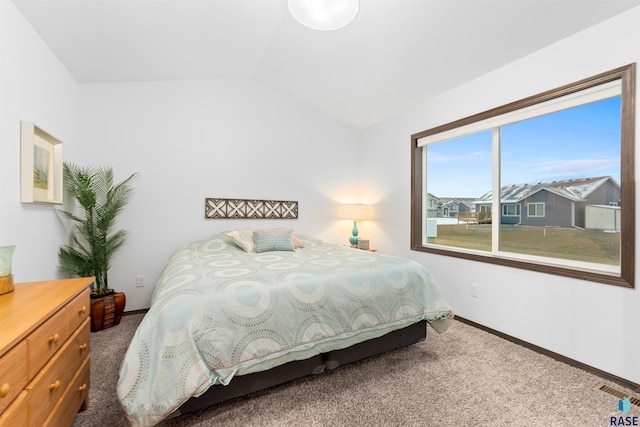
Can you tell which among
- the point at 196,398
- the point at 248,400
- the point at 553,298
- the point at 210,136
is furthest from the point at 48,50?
the point at 553,298

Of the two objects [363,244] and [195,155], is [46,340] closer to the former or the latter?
[195,155]

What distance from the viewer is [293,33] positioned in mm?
2789

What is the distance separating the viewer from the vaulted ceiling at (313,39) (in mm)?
2080

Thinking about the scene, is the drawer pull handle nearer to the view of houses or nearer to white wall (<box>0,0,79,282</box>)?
white wall (<box>0,0,79,282</box>)

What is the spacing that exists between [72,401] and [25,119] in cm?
184

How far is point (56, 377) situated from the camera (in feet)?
3.89

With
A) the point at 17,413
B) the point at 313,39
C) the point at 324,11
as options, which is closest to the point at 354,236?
the point at 313,39

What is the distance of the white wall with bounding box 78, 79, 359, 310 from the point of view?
322cm

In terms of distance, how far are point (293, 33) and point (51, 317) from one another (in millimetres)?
2838

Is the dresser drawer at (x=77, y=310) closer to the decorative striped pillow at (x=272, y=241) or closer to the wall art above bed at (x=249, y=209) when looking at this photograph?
the decorative striped pillow at (x=272, y=241)

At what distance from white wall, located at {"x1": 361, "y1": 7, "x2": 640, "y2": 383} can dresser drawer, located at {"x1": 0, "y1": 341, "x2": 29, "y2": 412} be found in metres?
3.14

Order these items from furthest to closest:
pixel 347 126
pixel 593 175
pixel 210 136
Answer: pixel 347 126 < pixel 210 136 < pixel 593 175

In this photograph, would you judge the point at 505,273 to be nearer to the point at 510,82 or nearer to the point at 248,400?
the point at 510,82

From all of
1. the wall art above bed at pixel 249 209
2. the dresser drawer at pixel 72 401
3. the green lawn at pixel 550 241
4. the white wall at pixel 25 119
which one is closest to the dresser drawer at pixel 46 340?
the dresser drawer at pixel 72 401
